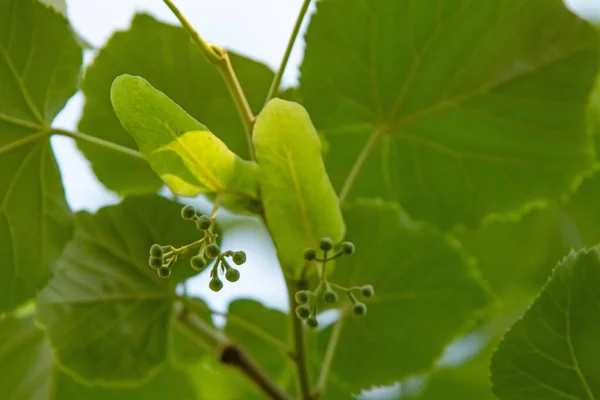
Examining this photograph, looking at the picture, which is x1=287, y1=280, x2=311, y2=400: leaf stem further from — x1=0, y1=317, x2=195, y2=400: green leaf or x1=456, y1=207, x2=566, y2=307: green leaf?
x1=456, y1=207, x2=566, y2=307: green leaf

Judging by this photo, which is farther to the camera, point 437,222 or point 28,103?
point 437,222

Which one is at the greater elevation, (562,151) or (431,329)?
(562,151)

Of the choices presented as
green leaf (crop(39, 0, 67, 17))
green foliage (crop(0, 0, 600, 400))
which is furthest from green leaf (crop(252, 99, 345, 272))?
green leaf (crop(39, 0, 67, 17))

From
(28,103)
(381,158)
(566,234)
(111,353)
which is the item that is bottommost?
(111,353)

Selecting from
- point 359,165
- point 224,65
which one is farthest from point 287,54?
point 359,165

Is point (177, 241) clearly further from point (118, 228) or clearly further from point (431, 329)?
point (431, 329)

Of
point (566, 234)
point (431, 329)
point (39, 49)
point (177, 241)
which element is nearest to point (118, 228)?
point (177, 241)

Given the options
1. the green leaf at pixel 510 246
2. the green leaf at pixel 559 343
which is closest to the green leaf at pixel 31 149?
the green leaf at pixel 559 343

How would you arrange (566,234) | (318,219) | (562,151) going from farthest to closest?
(566,234)
(562,151)
(318,219)
